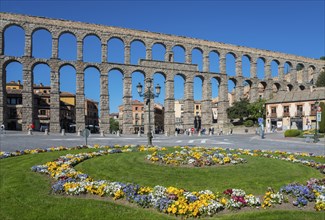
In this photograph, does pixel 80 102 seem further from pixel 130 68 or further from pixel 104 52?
pixel 130 68

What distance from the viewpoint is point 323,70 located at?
295ft

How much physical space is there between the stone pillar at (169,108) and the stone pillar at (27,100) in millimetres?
28024

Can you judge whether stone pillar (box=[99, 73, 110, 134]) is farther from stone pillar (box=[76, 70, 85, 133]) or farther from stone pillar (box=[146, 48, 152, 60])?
stone pillar (box=[146, 48, 152, 60])

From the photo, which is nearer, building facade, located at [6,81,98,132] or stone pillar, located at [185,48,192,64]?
building facade, located at [6,81,98,132]

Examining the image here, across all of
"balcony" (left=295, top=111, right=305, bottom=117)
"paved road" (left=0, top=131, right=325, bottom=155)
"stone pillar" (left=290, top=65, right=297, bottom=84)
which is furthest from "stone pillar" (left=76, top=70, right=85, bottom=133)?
"stone pillar" (left=290, top=65, right=297, bottom=84)

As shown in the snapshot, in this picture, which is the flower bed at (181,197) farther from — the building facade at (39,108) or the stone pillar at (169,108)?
the stone pillar at (169,108)

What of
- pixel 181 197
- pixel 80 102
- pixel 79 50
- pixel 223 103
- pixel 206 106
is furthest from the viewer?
pixel 223 103

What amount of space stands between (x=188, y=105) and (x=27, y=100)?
3475 centimetres

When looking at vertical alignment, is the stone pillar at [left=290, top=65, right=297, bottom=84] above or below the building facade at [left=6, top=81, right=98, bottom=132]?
above

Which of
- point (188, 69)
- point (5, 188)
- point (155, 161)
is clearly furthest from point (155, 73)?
point (5, 188)

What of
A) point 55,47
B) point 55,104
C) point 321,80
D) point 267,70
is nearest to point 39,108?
point 55,104

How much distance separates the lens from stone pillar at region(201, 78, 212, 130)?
6781 centimetres

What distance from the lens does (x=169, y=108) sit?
64.8 m

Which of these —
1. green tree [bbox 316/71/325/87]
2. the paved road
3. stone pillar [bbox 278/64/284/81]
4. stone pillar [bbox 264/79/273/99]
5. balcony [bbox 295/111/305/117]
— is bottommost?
the paved road
